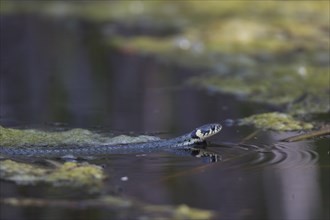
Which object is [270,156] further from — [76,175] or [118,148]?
[76,175]

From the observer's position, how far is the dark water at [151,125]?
5.31m

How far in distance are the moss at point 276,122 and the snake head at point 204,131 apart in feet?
2.31

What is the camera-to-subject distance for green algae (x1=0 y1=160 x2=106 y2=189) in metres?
5.60

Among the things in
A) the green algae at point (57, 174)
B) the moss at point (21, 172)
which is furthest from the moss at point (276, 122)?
the moss at point (21, 172)

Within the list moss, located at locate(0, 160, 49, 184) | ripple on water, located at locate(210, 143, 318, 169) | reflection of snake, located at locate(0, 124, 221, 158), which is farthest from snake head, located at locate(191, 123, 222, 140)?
moss, located at locate(0, 160, 49, 184)

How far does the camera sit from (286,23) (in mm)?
13852

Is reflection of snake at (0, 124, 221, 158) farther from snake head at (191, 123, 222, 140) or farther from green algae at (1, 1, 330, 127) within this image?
green algae at (1, 1, 330, 127)

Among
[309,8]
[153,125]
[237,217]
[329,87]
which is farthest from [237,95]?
[309,8]

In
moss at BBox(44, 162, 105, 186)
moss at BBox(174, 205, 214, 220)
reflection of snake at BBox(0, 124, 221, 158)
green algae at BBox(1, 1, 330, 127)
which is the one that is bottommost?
moss at BBox(174, 205, 214, 220)

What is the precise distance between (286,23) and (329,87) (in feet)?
14.5

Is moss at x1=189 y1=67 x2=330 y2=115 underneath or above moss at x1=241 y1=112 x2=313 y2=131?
above

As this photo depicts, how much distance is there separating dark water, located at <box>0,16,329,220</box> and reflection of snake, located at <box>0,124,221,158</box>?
Answer: 0.44ft

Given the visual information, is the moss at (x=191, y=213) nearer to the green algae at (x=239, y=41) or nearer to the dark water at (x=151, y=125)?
the dark water at (x=151, y=125)

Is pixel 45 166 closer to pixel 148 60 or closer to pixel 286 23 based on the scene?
pixel 148 60
